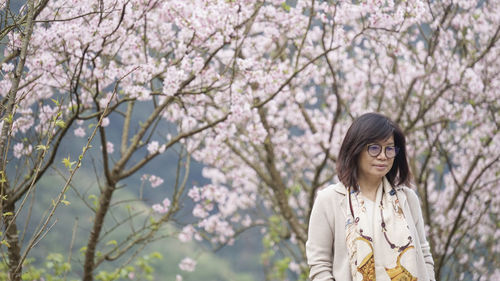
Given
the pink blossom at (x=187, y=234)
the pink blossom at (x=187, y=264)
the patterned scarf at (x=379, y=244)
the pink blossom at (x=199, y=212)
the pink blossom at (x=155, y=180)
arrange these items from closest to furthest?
the patterned scarf at (x=379, y=244), the pink blossom at (x=155, y=180), the pink blossom at (x=199, y=212), the pink blossom at (x=187, y=234), the pink blossom at (x=187, y=264)

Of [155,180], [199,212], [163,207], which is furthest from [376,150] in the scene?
[199,212]

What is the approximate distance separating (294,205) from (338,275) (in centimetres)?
593

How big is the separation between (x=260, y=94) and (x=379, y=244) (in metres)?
3.43

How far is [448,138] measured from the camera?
6762 mm

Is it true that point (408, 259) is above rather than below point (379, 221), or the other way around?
below

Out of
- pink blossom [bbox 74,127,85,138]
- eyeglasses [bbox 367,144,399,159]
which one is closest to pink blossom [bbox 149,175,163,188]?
pink blossom [bbox 74,127,85,138]

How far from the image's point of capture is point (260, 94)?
5.34 m

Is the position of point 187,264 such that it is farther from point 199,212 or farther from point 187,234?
point 199,212

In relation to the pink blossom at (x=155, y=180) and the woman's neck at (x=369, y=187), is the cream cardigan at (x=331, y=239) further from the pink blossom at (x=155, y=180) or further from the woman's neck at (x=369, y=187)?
the pink blossom at (x=155, y=180)

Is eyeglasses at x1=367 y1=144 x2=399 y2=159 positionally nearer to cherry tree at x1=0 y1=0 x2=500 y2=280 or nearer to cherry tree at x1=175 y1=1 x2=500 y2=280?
cherry tree at x1=0 y1=0 x2=500 y2=280

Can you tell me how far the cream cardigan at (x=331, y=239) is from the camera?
204 centimetres

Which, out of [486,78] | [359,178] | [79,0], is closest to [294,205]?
[486,78]

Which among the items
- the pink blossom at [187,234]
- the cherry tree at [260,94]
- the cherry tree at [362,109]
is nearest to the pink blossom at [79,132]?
the cherry tree at [260,94]

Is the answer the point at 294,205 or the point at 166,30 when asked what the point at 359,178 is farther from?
the point at 294,205
